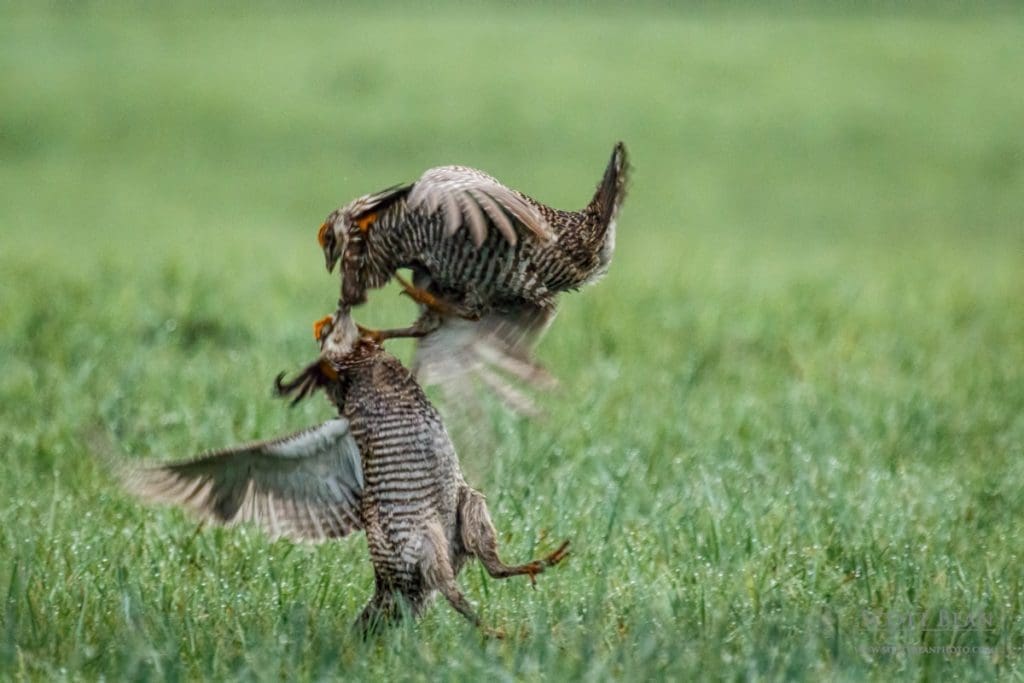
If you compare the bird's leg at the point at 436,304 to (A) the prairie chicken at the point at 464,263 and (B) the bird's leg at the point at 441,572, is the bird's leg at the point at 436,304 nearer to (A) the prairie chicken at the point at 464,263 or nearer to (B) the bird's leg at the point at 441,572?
(A) the prairie chicken at the point at 464,263

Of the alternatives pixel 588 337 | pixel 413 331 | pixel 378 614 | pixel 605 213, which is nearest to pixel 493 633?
pixel 378 614

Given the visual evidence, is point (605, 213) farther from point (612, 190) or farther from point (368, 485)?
point (368, 485)

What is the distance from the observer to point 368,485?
418cm

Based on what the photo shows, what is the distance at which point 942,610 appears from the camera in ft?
14.0

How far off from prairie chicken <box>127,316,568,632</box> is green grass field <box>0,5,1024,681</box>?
0.54 feet

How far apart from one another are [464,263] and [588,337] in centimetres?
358

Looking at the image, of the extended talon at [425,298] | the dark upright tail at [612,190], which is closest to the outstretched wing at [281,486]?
the extended talon at [425,298]

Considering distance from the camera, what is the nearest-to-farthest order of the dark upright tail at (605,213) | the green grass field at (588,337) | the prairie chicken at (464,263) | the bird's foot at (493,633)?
the bird's foot at (493,633) → the green grass field at (588,337) → the prairie chicken at (464,263) → the dark upright tail at (605,213)

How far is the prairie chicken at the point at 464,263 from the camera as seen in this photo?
434cm

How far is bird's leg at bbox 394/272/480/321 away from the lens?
438 cm

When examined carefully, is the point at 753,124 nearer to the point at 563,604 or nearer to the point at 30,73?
the point at 30,73

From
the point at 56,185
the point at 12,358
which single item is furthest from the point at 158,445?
the point at 56,185

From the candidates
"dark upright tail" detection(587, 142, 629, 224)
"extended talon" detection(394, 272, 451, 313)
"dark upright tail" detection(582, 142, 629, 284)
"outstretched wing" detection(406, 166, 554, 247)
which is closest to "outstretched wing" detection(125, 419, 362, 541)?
"extended talon" detection(394, 272, 451, 313)

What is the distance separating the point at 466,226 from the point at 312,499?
33.2 inches
